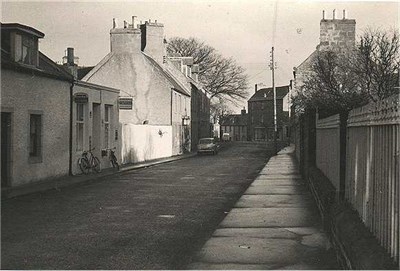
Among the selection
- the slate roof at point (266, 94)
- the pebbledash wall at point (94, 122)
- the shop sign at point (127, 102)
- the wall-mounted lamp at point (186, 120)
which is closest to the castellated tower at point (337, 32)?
the wall-mounted lamp at point (186, 120)

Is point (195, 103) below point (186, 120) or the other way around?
the other way around

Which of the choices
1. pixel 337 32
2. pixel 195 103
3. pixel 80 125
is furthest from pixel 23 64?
pixel 337 32

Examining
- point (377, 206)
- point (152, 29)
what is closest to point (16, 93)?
point (377, 206)

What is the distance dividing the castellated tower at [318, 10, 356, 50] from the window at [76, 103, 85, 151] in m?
39.1

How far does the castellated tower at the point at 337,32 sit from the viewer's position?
185ft

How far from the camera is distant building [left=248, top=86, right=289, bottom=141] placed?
11306 centimetres

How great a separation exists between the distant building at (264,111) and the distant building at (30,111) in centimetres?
8960

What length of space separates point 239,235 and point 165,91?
3543 cm

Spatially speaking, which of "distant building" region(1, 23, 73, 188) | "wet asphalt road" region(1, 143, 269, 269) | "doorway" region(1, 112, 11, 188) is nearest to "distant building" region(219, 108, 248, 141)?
"distant building" region(1, 23, 73, 188)

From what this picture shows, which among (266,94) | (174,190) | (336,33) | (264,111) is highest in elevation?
(336,33)

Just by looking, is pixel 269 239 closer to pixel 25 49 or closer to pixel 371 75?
pixel 25 49

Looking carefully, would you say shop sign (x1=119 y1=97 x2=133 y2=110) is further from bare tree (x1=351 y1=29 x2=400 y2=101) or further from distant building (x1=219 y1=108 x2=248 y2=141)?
distant building (x1=219 y1=108 x2=248 y2=141)

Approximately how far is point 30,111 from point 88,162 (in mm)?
5301

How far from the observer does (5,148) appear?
16.4 meters
